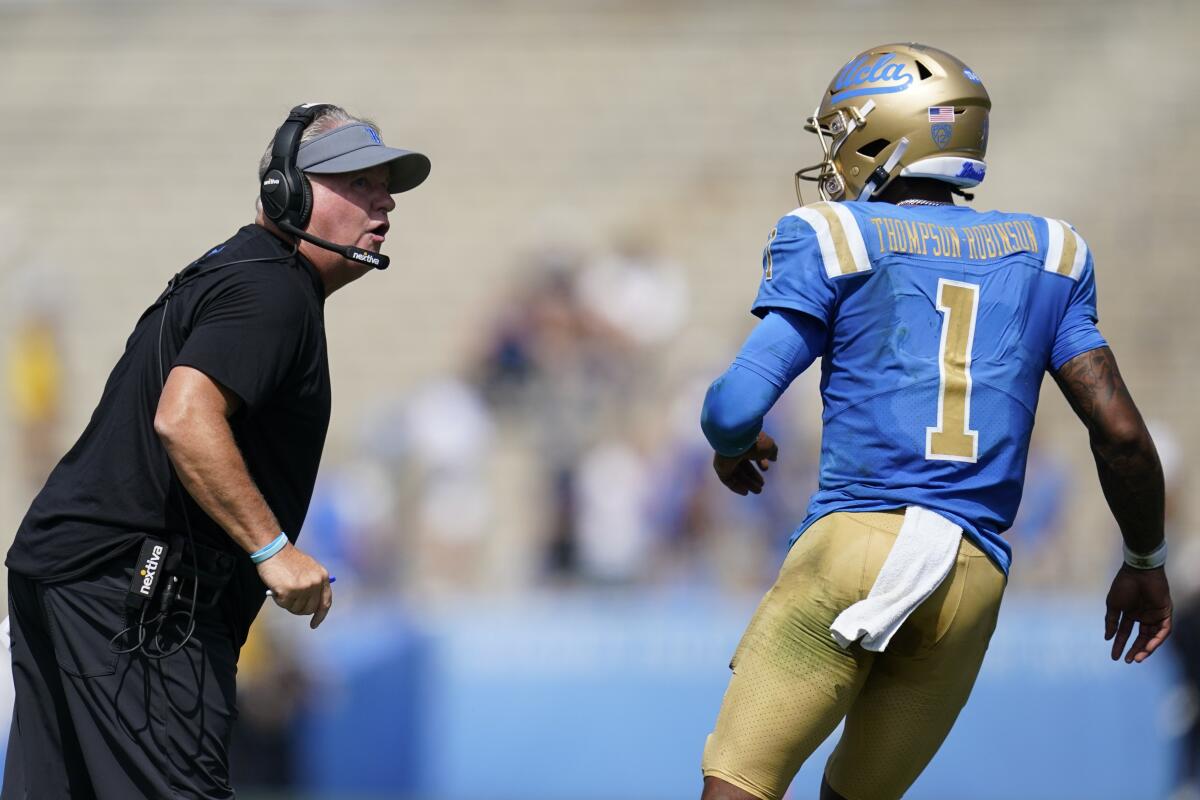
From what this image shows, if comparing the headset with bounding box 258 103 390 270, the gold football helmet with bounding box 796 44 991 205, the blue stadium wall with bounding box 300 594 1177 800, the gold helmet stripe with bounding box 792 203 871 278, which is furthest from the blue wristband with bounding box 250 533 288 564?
the blue stadium wall with bounding box 300 594 1177 800

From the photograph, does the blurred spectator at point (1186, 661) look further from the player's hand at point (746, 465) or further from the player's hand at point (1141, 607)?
the player's hand at point (746, 465)

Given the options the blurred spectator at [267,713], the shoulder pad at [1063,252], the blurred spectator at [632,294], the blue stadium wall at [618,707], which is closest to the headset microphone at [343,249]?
the shoulder pad at [1063,252]

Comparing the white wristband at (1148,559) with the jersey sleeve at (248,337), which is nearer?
the jersey sleeve at (248,337)

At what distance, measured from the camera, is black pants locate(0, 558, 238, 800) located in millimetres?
3729

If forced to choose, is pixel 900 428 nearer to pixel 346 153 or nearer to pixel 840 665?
pixel 840 665

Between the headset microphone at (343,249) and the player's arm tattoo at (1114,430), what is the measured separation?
1633mm

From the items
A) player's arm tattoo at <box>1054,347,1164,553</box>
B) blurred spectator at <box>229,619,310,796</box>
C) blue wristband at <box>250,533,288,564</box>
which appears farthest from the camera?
blurred spectator at <box>229,619,310,796</box>

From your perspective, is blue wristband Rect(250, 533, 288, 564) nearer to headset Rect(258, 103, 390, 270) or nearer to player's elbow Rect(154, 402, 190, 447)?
player's elbow Rect(154, 402, 190, 447)

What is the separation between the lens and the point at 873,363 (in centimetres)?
360

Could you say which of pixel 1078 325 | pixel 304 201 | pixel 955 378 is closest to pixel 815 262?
pixel 955 378

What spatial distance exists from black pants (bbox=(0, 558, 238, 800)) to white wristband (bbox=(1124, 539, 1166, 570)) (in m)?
2.17

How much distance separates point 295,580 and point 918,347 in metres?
1.45

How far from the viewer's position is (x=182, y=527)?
3.80m

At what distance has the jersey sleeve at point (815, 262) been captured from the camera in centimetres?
355
